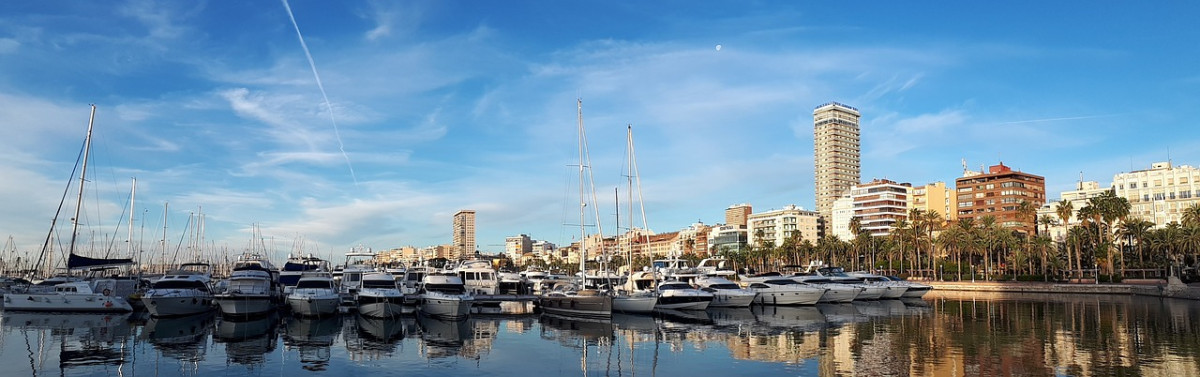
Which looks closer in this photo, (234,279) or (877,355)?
(877,355)

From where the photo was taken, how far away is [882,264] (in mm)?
124500

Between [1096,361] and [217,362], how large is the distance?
30.3 meters

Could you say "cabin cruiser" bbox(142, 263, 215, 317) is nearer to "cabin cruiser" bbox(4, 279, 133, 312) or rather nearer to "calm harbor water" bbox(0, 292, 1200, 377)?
"calm harbor water" bbox(0, 292, 1200, 377)

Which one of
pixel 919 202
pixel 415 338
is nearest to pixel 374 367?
pixel 415 338

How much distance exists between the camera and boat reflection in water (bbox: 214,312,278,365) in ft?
101

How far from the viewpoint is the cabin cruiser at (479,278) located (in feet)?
192

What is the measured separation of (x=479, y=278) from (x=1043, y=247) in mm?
67348

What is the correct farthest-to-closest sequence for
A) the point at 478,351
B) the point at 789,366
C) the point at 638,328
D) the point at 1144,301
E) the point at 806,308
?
the point at 1144,301 → the point at 806,308 → the point at 638,328 → the point at 478,351 → the point at 789,366

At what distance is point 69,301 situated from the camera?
165ft

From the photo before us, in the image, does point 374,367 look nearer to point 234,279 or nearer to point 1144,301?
point 234,279

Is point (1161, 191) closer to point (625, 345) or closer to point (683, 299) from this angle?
point (683, 299)

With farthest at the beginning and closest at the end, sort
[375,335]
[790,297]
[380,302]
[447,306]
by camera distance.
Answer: [790,297] < [447,306] < [380,302] < [375,335]

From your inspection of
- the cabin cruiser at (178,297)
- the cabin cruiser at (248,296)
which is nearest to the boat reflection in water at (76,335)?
the cabin cruiser at (178,297)

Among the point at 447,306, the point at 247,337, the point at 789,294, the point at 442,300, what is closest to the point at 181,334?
the point at 247,337
